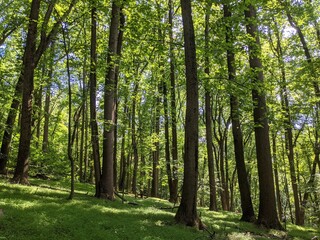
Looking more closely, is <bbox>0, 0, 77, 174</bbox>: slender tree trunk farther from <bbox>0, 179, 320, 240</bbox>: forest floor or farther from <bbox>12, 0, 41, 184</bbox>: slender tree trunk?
<bbox>0, 179, 320, 240</bbox>: forest floor

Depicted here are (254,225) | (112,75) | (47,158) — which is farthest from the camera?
(47,158)

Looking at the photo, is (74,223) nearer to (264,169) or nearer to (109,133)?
(109,133)

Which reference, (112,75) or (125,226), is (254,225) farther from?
(112,75)

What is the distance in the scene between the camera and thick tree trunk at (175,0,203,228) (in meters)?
9.22

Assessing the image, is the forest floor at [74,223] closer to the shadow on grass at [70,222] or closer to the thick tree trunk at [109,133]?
the shadow on grass at [70,222]

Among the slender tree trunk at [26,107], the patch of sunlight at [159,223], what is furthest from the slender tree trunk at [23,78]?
the patch of sunlight at [159,223]

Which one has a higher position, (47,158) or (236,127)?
(236,127)

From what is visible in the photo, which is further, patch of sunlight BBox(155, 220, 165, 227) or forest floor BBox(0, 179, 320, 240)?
patch of sunlight BBox(155, 220, 165, 227)

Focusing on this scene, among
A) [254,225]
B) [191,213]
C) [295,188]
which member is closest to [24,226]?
[191,213]

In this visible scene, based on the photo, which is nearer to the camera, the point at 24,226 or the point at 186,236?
the point at 24,226

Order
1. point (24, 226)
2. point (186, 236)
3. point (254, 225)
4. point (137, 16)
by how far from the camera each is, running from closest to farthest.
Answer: point (24, 226) → point (186, 236) → point (137, 16) → point (254, 225)

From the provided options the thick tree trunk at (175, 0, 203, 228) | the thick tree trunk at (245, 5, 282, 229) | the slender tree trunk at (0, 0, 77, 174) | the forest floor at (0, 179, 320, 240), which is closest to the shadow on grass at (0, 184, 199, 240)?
the forest floor at (0, 179, 320, 240)

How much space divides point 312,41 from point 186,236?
1761 cm

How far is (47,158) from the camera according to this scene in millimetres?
15008
